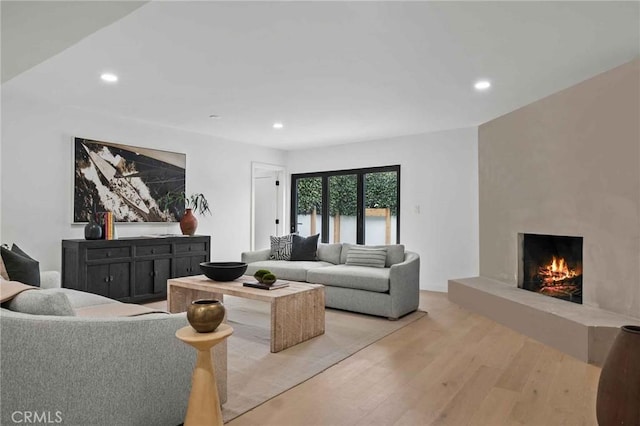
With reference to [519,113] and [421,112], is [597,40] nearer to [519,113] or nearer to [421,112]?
[519,113]

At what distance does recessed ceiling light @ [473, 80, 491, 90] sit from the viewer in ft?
12.1

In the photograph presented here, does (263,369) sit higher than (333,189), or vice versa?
(333,189)

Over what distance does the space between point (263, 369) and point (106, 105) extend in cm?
353

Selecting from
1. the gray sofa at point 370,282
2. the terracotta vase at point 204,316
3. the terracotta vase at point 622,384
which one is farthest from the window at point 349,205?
the terracotta vase at point 204,316

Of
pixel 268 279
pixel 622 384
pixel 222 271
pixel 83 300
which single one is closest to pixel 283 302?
pixel 268 279

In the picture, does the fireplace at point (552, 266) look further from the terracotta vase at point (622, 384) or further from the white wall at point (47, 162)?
the white wall at point (47, 162)

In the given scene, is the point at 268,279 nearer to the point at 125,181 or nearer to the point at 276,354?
the point at 276,354

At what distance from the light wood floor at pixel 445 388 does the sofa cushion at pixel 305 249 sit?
7.47 feet

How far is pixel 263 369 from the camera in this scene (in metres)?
2.77

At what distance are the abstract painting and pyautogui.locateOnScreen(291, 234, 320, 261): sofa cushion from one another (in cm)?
174

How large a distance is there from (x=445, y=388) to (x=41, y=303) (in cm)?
222

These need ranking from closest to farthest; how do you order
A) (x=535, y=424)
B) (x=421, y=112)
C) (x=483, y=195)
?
(x=535, y=424)
(x=421, y=112)
(x=483, y=195)

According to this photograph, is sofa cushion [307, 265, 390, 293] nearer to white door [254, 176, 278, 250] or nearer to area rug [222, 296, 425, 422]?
area rug [222, 296, 425, 422]

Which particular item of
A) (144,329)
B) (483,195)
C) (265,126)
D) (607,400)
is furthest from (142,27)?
(483,195)
